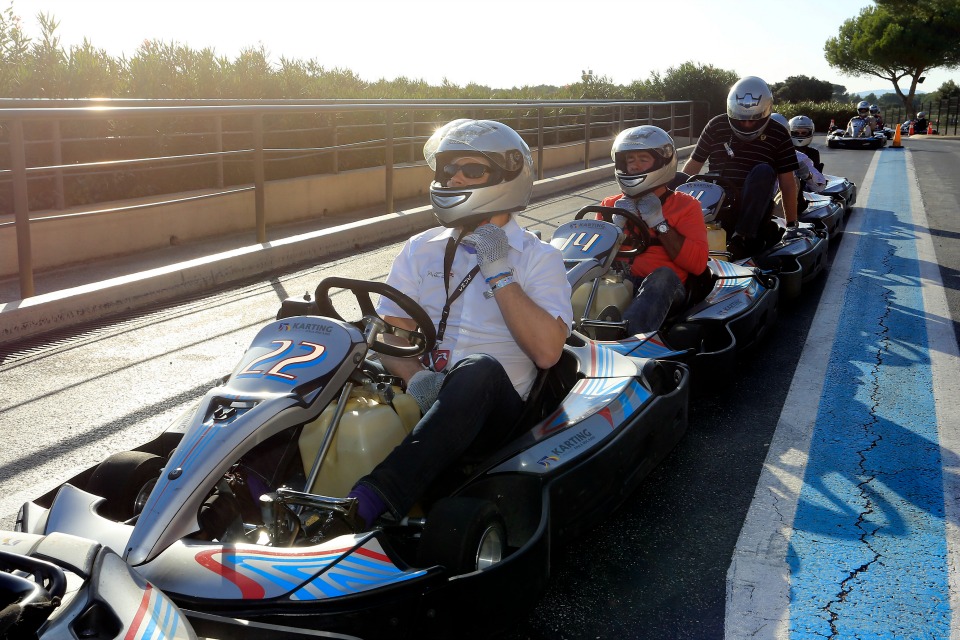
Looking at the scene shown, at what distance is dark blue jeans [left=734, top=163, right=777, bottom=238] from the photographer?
7.11 meters

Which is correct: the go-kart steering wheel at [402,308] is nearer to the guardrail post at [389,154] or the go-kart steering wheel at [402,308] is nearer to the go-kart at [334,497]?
the go-kart at [334,497]

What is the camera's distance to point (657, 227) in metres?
5.31

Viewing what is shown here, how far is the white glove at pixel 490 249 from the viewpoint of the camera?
10.8 feet

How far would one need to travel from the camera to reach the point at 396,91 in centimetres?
1814

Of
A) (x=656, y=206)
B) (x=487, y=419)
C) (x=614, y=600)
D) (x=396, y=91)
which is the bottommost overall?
(x=614, y=600)

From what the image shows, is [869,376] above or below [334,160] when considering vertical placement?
below

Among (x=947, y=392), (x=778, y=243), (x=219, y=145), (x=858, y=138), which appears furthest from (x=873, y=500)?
(x=858, y=138)

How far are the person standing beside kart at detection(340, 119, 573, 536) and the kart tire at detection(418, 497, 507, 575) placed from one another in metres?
0.38

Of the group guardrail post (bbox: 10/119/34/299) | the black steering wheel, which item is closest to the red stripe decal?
the black steering wheel

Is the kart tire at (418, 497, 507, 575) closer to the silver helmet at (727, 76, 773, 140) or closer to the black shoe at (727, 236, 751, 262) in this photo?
the black shoe at (727, 236, 751, 262)

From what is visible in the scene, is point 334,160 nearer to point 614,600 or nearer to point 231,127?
point 231,127

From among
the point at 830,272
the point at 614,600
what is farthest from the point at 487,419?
the point at 830,272

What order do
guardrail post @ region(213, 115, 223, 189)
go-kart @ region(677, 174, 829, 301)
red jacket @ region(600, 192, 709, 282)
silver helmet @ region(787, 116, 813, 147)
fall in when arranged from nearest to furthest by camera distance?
1. red jacket @ region(600, 192, 709, 282)
2. go-kart @ region(677, 174, 829, 301)
3. guardrail post @ region(213, 115, 223, 189)
4. silver helmet @ region(787, 116, 813, 147)

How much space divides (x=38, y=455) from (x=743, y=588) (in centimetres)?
279
